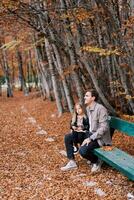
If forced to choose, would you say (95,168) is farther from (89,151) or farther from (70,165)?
(70,165)

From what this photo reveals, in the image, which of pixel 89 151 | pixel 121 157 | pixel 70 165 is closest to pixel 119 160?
pixel 121 157

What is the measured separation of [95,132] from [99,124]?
195mm

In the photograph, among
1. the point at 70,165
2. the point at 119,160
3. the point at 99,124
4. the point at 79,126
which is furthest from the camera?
the point at 79,126

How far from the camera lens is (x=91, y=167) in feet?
28.1

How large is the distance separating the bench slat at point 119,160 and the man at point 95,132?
24cm

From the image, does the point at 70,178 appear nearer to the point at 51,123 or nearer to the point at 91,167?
the point at 91,167

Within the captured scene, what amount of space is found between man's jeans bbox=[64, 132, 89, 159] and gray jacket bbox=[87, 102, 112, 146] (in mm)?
522

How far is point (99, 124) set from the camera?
8328 mm

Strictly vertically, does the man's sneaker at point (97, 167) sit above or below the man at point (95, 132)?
below

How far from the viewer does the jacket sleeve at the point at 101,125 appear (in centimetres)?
816

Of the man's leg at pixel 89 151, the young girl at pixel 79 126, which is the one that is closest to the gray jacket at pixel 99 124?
the man's leg at pixel 89 151

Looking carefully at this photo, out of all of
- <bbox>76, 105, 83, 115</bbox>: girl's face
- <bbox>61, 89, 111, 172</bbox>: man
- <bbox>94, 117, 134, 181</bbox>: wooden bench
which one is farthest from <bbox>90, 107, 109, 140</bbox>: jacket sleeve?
<bbox>76, 105, 83, 115</bbox>: girl's face

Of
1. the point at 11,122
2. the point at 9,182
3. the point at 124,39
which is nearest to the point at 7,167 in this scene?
the point at 9,182

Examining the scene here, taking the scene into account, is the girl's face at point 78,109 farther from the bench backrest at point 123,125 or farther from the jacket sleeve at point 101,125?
the jacket sleeve at point 101,125
